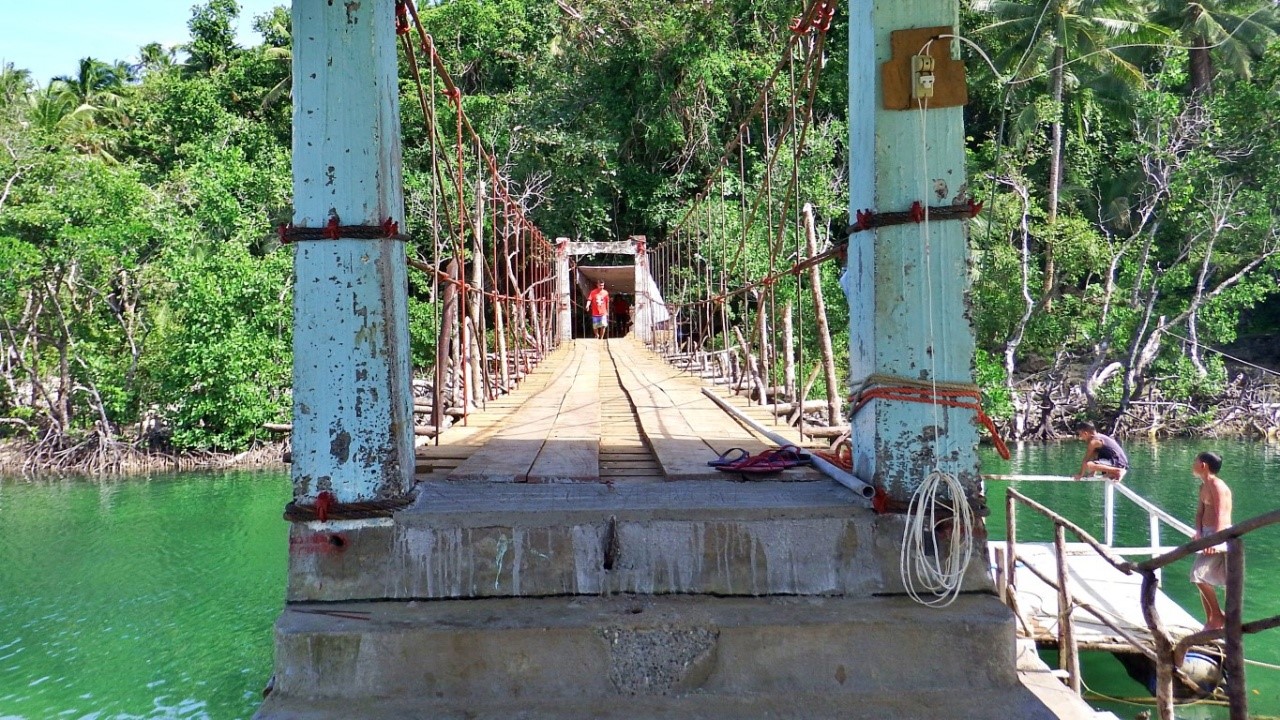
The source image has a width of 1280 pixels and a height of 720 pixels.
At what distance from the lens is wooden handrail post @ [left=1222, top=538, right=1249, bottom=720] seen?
5.85 ft

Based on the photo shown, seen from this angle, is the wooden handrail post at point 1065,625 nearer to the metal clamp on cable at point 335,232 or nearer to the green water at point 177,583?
the green water at point 177,583

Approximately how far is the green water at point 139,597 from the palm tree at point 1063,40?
13.6 metres

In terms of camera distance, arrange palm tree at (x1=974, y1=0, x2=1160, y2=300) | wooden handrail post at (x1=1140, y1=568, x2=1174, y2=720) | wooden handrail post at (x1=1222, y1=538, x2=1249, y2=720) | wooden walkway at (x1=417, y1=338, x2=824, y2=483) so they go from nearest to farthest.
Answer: wooden handrail post at (x1=1222, y1=538, x2=1249, y2=720) < wooden handrail post at (x1=1140, y1=568, x2=1174, y2=720) < wooden walkway at (x1=417, y1=338, x2=824, y2=483) < palm tree at (x1=974, y1=0, x2=1160, y2=300)

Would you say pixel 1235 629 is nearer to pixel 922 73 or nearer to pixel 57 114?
pixel 922 73

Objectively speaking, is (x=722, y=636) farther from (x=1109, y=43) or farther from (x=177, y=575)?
(x=1109, y=43)

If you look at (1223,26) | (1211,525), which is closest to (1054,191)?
(1223,26)

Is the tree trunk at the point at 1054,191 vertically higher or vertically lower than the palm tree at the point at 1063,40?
lower

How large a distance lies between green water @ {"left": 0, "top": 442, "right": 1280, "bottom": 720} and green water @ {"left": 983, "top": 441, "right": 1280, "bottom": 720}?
2 centimetres

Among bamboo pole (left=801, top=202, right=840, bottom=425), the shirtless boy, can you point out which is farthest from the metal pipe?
the shirtless boy

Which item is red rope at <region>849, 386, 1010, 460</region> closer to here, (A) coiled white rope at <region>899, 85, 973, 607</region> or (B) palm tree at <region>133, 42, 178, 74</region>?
(A) coiled white rope at <region>899, 85, 973, 607</region>

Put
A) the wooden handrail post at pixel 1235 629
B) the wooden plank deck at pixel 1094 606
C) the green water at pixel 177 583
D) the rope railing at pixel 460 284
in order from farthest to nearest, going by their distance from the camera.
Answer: the green water at pixel 177 583
the wooden plank deck at pixel 1094 606
the rope railing at pixel 460 284
the wooden handrail post at pixel 1235 629

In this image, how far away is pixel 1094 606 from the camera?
568 cm

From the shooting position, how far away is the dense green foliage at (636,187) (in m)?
15.0

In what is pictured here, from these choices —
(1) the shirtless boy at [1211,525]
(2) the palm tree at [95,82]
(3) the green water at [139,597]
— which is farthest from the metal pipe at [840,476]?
(2) the palm tree at [95,82]
